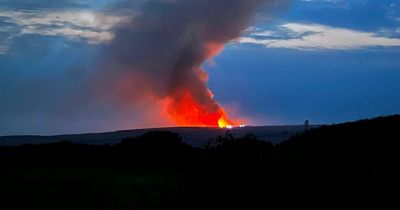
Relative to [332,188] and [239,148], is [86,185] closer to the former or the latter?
[239,148]

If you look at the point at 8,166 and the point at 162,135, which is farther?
the point at 162,135

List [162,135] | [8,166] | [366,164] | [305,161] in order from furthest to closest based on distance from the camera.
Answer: [162,135], [8,166], [366,164], [305,161]

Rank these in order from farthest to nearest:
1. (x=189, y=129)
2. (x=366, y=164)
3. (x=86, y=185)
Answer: (x=189, y=129)
(x=86, y=185)
(x=366, y=164)

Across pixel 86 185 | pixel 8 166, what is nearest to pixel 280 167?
pixel 86 185

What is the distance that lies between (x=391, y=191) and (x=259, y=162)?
2.47 m

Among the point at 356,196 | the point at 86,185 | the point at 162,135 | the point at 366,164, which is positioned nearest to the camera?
the point at 356,196

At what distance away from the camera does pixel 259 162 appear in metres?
12.4

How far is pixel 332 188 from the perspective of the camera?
39.1 ft

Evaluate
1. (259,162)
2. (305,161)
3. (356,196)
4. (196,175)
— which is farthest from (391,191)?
(196,175)

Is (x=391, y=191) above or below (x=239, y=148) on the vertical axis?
below

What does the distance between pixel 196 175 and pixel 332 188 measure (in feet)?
8.32

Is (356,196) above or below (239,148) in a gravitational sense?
below

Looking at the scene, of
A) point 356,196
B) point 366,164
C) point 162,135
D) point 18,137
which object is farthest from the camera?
point 18,137

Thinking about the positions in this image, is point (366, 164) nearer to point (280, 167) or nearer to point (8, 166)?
point (280, 167)
